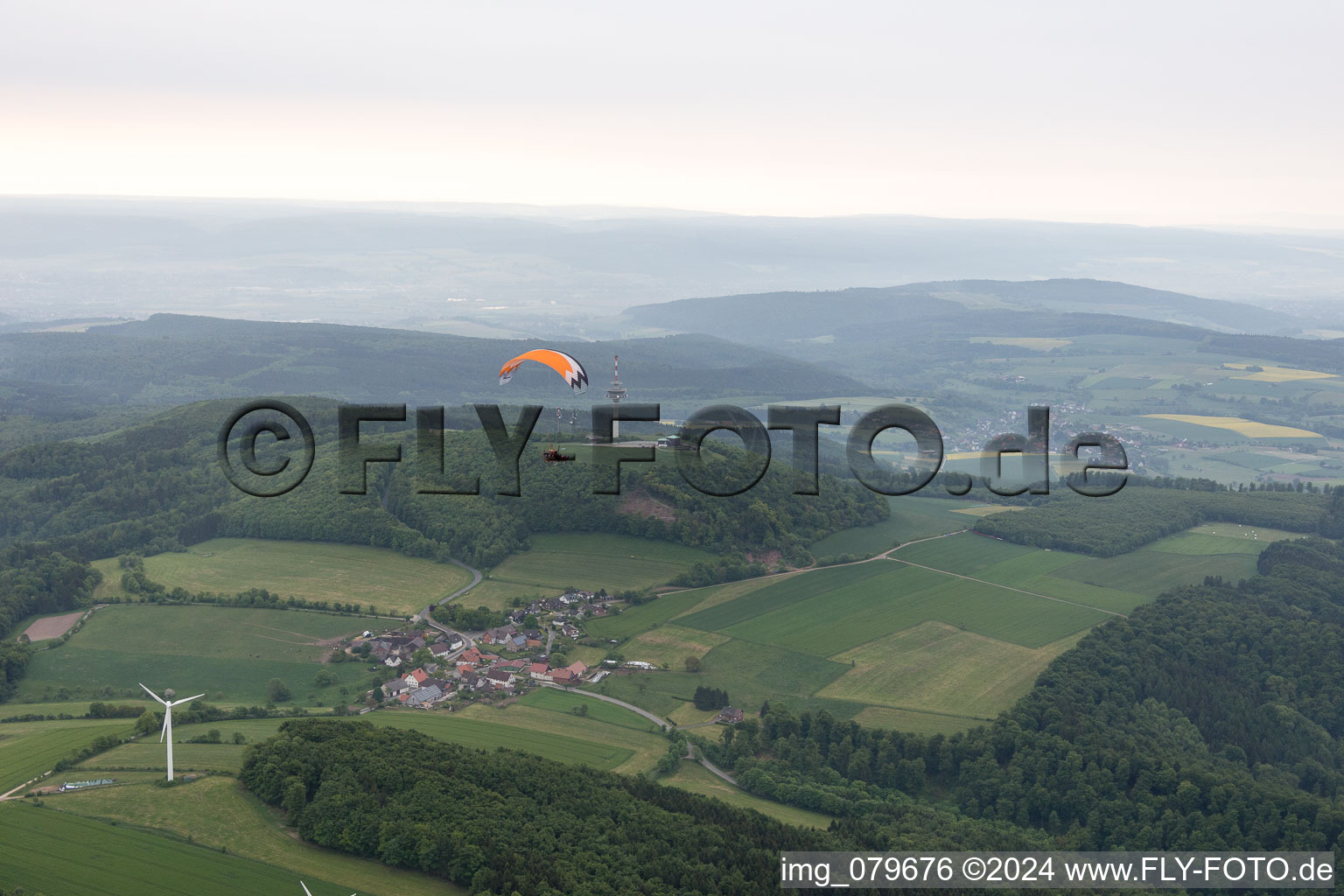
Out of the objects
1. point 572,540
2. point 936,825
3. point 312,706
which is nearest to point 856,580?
point 572,540

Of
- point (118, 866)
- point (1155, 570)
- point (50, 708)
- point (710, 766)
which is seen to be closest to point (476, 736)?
point (710, 766)

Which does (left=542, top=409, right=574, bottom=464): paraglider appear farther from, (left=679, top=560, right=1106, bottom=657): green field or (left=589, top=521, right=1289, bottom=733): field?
(left=679, top=560, right=1106, bottom=657): green field

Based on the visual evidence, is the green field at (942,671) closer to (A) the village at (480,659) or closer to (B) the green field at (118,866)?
(A) the village at (480,659)

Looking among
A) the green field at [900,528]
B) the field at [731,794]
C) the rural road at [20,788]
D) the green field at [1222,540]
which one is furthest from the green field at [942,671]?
the rural road at [20,788]

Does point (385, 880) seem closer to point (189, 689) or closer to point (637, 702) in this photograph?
point (637, 702)

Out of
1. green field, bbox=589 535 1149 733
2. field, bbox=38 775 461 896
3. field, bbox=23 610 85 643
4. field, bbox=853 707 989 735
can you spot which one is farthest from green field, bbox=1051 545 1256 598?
field, bbox=23 610 85 643

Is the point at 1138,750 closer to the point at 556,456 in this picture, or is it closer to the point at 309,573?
the point at 556,456
